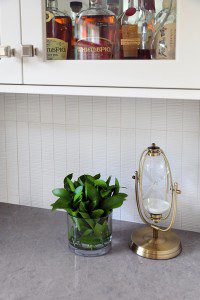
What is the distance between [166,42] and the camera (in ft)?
3.02

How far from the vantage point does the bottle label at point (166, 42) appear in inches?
35.6

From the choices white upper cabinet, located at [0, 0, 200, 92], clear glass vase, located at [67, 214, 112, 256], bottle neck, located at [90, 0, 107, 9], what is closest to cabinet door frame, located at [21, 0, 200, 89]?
white upper cabinet, located at [0, 0, 200, 92]

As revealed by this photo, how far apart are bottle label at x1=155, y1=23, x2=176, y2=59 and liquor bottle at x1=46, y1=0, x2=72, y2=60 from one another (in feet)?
0.73

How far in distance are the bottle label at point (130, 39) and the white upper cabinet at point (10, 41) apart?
0.86ft

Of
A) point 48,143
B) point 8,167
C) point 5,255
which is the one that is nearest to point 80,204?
point 5,255

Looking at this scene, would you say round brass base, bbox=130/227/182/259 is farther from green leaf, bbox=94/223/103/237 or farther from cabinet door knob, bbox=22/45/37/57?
cabinet door knob, bbox=22/45/37/57

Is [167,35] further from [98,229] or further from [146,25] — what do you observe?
[98,229]

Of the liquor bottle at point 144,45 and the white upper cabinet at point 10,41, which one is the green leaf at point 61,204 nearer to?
the white upper cabinet at point 10,41

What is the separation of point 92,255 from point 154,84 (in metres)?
0.52

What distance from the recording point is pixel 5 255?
44.7 inches

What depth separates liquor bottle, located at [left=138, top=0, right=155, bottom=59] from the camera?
3.11 ft

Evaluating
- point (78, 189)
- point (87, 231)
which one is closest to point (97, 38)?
point (78, 189)

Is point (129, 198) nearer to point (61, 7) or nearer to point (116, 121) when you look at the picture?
point (116, 121)

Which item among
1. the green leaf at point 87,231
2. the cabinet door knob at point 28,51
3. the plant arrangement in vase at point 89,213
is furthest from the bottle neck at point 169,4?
the green leaf at point 87,231
